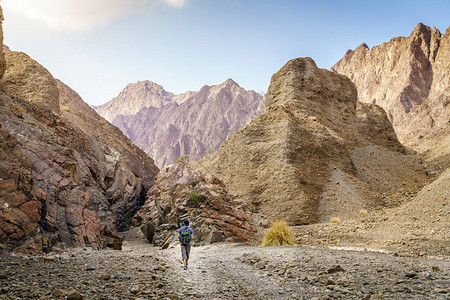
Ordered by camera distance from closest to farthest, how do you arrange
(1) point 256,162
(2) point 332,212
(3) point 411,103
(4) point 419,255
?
1. (4) point 419,255
2. (2) point 332,212
3. (1) point 256,162
4. (3) point 411,103

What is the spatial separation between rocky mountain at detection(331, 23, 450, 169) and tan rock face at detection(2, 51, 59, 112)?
82.3 meters

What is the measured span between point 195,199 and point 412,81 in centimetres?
11951

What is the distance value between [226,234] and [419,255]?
35.8 feet

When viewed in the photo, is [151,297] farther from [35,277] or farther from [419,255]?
[419,255]

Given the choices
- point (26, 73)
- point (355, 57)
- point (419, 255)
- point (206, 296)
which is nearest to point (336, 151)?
point (419, 255)

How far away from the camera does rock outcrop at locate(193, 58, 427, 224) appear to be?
81.5 feet

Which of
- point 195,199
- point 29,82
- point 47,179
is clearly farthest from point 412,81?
point 47,179

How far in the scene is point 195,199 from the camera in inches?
853

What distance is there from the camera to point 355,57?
154375 millimetres

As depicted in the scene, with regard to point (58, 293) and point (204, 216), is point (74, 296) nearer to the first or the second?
point (58, 293)

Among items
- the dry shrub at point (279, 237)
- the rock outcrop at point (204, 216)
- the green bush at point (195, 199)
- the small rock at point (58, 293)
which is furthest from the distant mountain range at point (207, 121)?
the small rock at point (58, 293)

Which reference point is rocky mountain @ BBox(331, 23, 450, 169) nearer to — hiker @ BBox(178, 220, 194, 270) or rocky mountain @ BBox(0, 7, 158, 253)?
rocky mountain @ BBox(0, 7, 158, 253)

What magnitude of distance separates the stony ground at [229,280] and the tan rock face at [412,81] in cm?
8823

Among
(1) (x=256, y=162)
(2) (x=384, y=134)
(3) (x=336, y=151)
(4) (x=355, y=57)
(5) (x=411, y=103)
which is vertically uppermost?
(4) (x=355, y=57)
